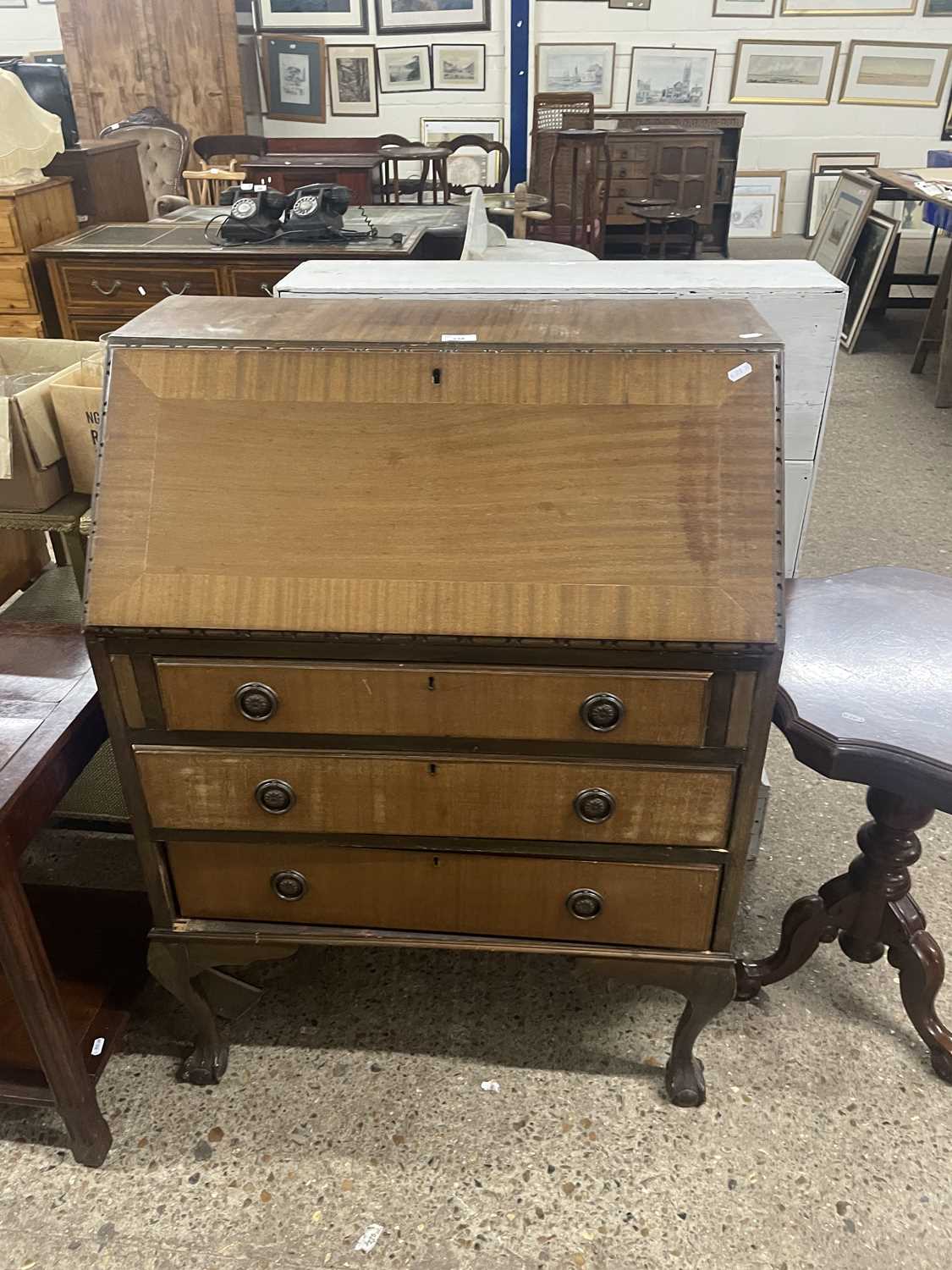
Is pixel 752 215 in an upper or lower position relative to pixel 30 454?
lower

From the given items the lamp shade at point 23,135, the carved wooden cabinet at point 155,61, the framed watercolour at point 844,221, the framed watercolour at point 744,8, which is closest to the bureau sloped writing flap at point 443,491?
the lamp shade at point 23,135

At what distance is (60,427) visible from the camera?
2.03 metres

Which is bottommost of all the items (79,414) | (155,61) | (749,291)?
(79,414)

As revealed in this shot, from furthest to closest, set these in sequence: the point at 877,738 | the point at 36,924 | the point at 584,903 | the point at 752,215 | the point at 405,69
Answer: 1. the point at 752,215
2. the point at 405,69
3. the point at 36,924
4. the point at 584,903
5. the point at 877,738

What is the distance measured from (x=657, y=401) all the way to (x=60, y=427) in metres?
1.40

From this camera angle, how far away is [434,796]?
1436 mm

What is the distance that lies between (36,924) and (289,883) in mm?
500

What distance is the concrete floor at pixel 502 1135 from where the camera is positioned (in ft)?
5.06

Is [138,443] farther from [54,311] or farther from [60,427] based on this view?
[54,311]

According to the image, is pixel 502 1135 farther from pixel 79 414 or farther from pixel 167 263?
pixel 167 263

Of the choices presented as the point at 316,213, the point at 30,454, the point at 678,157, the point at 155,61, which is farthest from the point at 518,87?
the point at 30,454

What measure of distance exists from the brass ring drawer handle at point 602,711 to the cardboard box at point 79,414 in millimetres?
1219

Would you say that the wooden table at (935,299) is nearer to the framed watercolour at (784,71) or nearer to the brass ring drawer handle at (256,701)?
the framed watercolour at (784,71)

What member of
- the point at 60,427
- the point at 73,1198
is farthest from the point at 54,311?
the point at 73,1198
